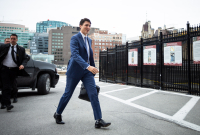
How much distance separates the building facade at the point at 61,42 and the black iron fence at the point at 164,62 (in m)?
139

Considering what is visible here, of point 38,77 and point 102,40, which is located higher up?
point 102,40

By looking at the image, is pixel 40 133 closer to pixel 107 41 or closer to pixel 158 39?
pixel 158 39

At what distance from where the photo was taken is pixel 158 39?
8.45 meters

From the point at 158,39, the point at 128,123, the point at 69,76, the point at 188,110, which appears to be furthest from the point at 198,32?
the point at 69,76

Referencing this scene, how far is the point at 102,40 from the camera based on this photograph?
13475 cm

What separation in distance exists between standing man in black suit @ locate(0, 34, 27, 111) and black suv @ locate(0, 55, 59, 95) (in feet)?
5.90

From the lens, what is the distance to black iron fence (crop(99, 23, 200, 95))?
6852 millimetres

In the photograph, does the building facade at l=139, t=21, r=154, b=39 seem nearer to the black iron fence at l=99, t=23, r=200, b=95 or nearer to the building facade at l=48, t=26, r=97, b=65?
the building facade at l=48, t=26, r=97, b=65

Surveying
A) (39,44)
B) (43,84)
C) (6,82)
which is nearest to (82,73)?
(6,82)

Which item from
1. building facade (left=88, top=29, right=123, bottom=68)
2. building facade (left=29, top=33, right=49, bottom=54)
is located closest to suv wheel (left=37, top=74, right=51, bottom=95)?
building facade (left=88, top=29, right=123, bottom=68)

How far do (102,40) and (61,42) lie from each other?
127 feet

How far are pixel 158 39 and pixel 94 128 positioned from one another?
6.68 metres

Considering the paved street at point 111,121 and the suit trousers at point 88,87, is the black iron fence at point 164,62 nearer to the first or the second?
the paved street at point 111,121

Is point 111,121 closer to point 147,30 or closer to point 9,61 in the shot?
point 9,61
